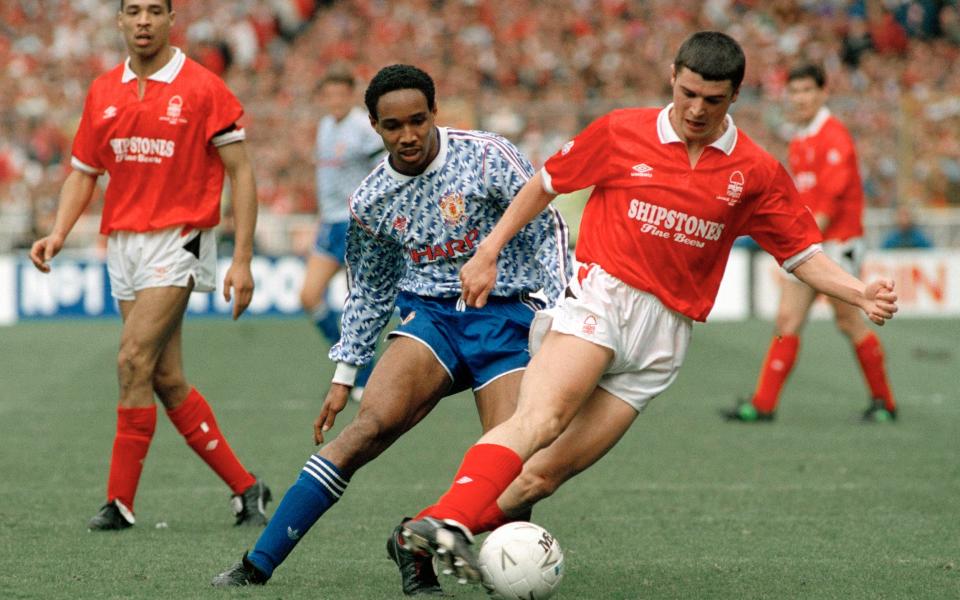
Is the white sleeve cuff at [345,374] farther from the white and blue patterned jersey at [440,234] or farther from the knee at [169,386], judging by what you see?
the knee at [169,386]

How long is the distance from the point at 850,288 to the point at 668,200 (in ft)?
2.26

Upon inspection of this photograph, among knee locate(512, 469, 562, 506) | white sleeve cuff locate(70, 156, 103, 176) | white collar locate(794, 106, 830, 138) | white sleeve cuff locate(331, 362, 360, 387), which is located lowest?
knee locate(512, 469, 562, 506)

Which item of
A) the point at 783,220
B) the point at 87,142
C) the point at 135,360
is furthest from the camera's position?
the point at 87,142

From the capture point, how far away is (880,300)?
4.88 metres

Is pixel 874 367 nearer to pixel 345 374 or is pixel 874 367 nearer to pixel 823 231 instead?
pixel 823 231

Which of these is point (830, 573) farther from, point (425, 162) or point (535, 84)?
point (535, 84)

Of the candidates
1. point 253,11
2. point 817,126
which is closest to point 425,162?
point 817,126

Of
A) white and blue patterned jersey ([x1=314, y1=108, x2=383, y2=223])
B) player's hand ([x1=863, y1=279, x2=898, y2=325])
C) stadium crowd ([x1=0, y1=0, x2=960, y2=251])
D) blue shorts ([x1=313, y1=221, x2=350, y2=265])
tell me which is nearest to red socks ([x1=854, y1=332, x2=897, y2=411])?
white and blue patterned jersey ([x1=314, y1=108, x2=383, y2=223])

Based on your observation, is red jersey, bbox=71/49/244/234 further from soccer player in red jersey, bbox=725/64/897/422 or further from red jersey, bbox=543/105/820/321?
soccer player in red jersey, bbox=725/64/897/422

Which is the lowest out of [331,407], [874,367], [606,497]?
[874,367]

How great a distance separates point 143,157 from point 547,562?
277 centimetres

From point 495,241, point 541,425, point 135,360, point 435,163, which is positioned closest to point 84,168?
point 135,360

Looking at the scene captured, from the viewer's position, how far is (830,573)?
17.6 feet

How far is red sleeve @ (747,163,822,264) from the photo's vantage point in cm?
513
